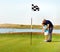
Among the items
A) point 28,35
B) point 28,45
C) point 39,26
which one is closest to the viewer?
point 28,45

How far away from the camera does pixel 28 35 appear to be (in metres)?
9.94

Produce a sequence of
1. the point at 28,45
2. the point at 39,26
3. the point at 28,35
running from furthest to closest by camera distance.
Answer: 1. the point at 28,35
2. the point at 39,26
3. the point at 28,45

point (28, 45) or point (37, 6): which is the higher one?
point (37, 6)

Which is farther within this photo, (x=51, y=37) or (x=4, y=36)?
(x=4, y=36)

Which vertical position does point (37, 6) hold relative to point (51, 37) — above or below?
above

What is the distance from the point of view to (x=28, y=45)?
323 inches

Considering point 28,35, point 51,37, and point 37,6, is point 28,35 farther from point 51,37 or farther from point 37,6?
point 37,6

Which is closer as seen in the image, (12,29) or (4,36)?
(12,29)

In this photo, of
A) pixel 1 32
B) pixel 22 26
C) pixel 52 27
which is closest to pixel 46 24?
pixel 52 27

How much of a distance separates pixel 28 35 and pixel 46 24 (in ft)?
3.98

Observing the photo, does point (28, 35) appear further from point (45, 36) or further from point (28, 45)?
point (28, 45)

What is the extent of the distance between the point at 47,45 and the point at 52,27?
105 centimetres

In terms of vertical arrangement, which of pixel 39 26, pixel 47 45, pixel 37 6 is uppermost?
pixel 37 6

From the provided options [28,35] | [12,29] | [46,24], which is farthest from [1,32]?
[46,24]
